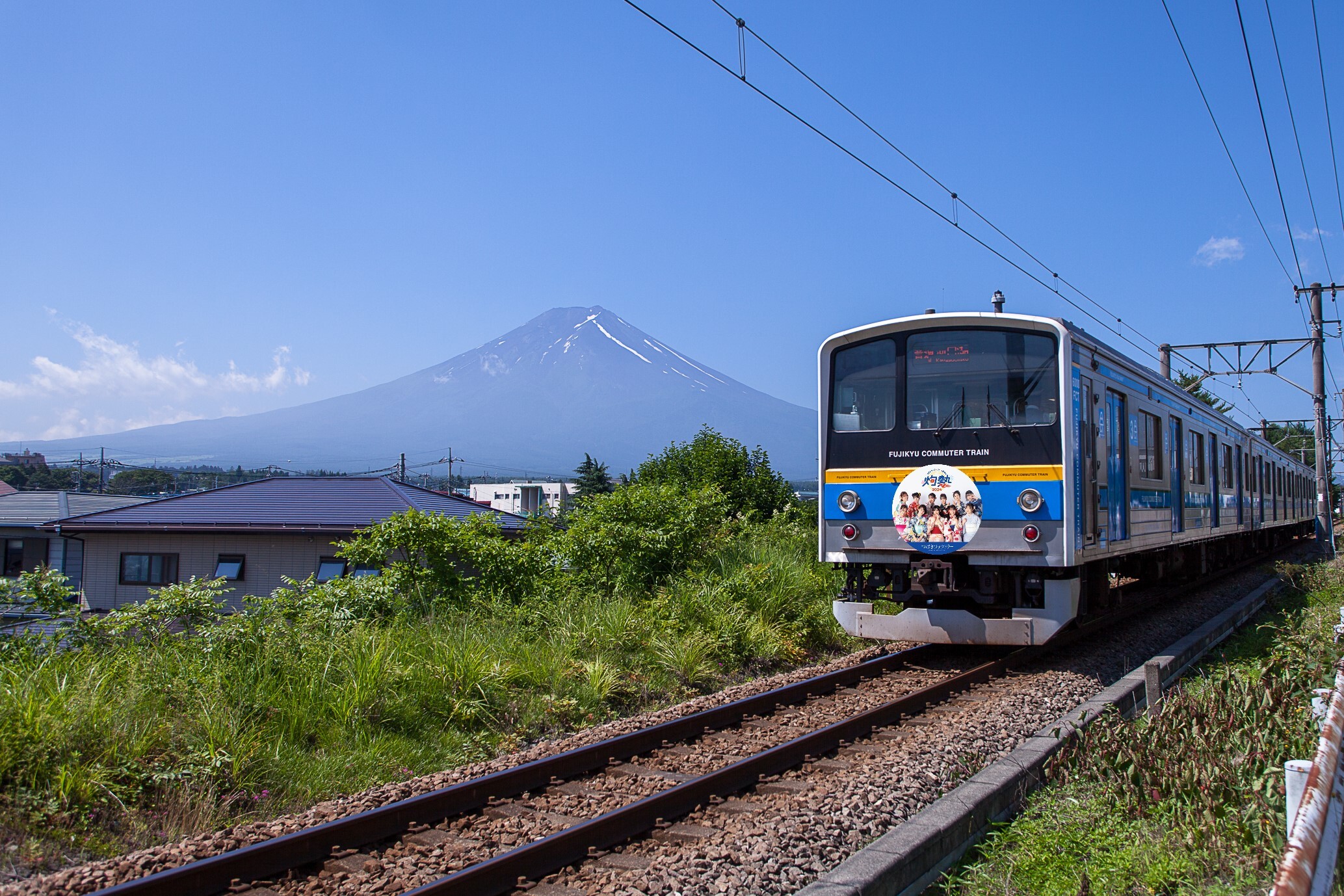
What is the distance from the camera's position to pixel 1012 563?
866 cm

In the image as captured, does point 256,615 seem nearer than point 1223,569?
Yes

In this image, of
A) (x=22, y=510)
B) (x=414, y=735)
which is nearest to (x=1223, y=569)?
(x=414, y=735)

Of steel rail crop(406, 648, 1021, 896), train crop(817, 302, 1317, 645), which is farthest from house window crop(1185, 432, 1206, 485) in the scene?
steel rail crop(406, 648, 1021, 896)

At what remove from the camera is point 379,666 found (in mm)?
6930

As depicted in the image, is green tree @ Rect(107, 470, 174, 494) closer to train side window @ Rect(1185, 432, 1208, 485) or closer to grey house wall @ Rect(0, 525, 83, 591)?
grey house wall @ Rect(0, 525, 83, 591)

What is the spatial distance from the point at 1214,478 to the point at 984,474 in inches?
326

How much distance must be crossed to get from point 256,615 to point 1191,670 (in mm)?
8020

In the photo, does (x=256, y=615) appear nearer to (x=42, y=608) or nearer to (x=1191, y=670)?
(x=42, y=608)

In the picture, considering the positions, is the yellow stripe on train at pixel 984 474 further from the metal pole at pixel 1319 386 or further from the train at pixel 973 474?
the metal pole at pixel 1319 386

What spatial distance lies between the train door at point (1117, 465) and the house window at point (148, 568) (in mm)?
25906

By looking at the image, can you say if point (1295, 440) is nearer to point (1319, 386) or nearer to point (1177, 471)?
point (1319, 386)

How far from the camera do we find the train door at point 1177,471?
12.4 m

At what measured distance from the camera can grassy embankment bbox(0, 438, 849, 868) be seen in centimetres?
498

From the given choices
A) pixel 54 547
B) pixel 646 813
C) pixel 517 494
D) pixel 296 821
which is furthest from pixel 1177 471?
pixel 517 494
